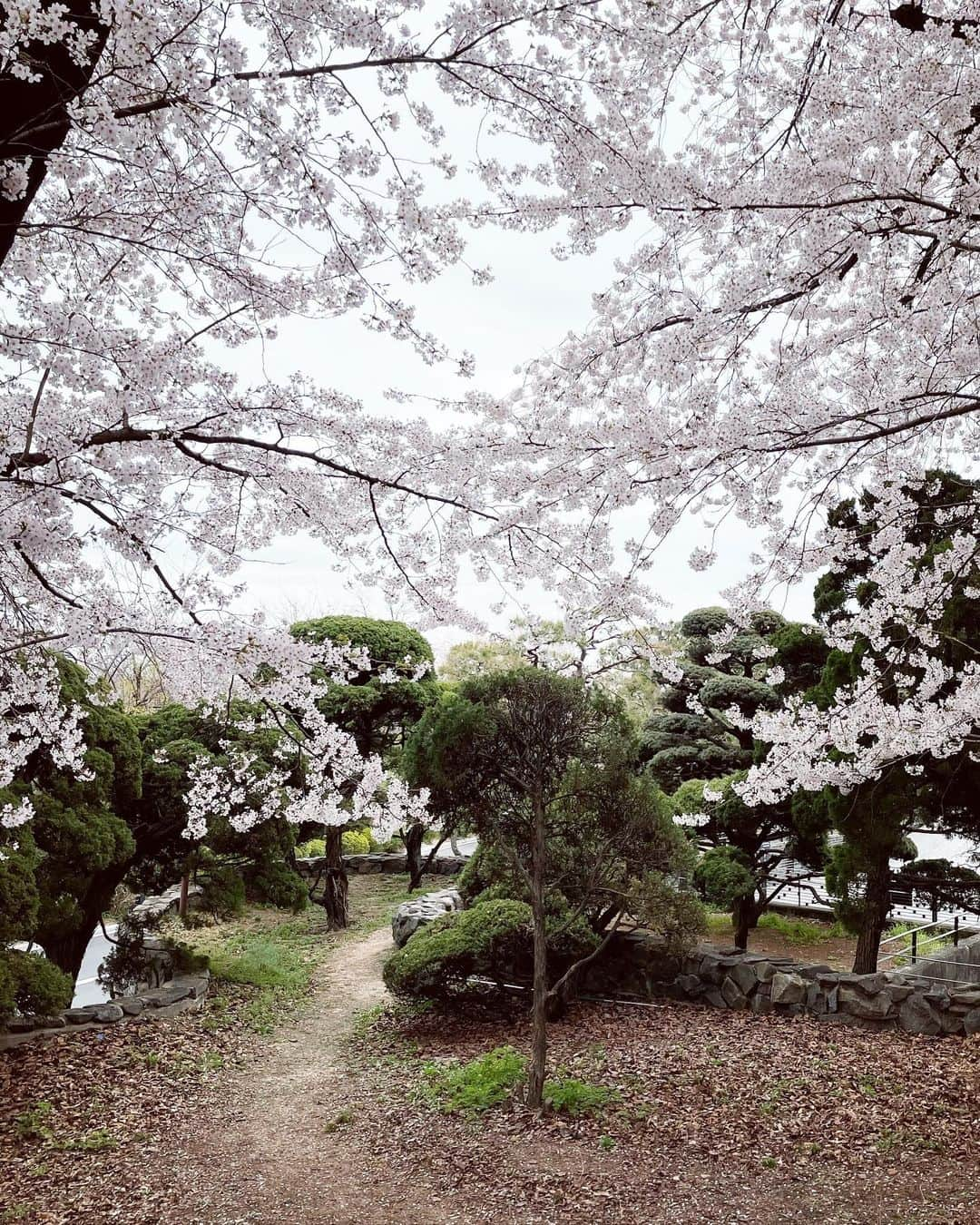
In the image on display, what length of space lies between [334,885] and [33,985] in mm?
5765

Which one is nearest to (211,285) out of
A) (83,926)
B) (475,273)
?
(475,273)

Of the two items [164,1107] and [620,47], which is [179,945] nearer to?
[164,1107]

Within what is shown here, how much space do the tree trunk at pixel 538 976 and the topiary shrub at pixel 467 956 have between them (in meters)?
1.77

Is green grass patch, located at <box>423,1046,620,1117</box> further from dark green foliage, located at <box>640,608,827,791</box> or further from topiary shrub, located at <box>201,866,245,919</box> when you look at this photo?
dark green foliage, located at <box>640,608,827,791</box>

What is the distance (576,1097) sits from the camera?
513 centimetres

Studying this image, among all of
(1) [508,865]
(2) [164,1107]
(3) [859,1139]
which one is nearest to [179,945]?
(2) [164,1107]

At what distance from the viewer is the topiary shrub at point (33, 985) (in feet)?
17.7

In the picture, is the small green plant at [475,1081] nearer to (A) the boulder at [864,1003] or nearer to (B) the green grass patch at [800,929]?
(A) the boulder at [864,1003]

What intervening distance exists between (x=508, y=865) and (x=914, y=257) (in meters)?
5.16

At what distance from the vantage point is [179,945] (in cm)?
808

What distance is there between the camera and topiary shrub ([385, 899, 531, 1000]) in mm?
7062

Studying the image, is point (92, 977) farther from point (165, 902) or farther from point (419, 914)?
point (419, 914)

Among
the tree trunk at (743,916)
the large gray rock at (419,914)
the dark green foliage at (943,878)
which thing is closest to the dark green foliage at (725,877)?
the tree trunk at (743,916)

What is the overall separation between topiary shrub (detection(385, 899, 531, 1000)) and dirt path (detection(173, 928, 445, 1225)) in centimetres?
76
